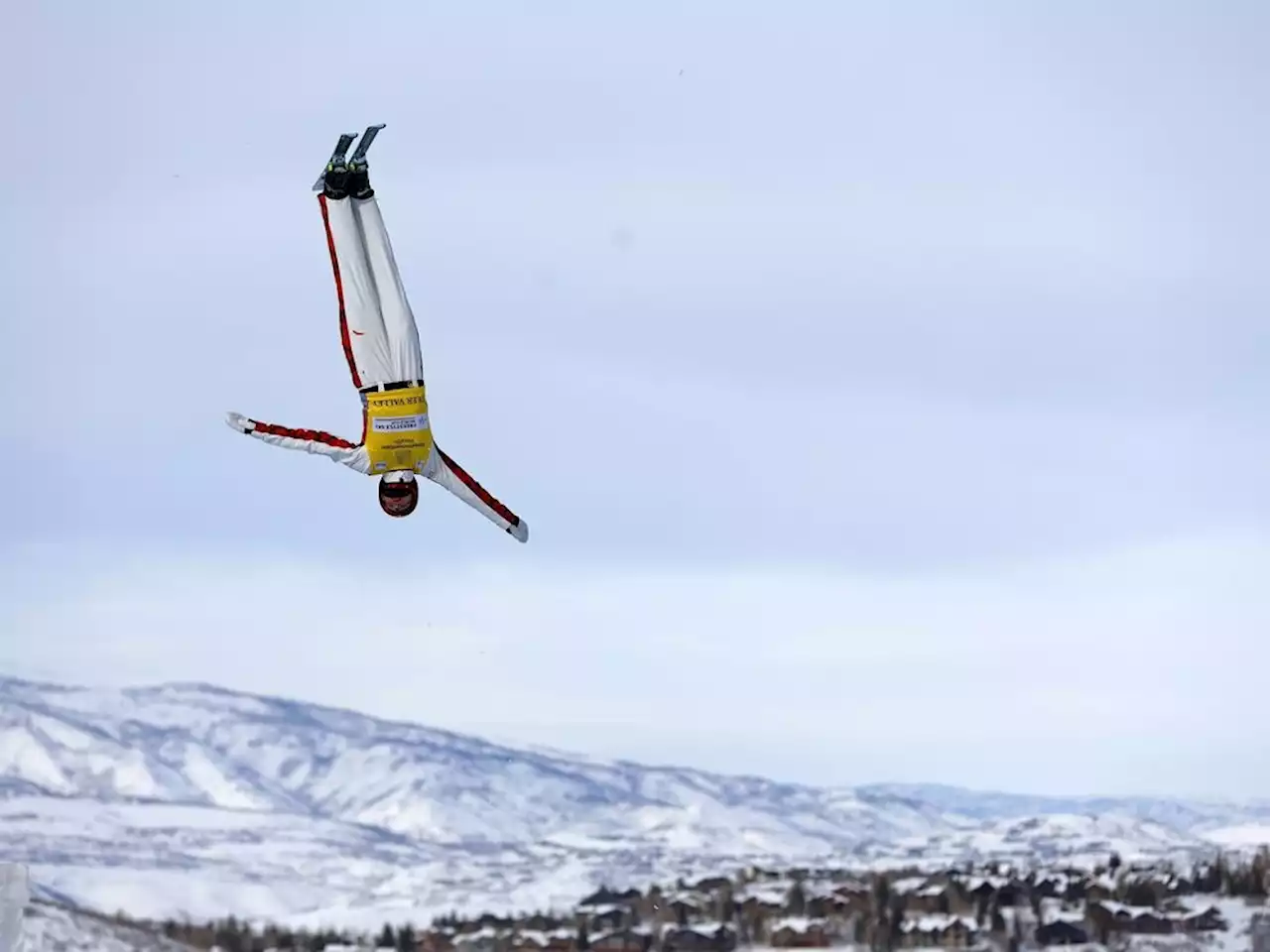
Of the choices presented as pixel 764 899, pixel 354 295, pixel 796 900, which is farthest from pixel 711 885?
pixel 354 295

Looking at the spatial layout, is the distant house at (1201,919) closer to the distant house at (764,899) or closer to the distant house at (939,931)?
the distant house at (939,931)

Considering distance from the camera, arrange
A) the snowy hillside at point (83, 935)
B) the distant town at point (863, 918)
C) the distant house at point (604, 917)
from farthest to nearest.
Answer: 1. the snowy hillside at point (83, 935)
2. the distant house at point (604, 917)
3. the distant town at point (863, 918)

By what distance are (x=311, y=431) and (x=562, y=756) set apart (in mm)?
10899

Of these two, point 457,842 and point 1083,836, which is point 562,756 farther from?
point 1083,836

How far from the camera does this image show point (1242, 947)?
20891 mm

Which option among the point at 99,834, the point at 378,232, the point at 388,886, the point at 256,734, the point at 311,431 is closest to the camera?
the point at 378,232

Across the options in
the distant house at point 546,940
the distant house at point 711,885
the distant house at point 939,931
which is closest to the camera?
the distant house at point 546,940

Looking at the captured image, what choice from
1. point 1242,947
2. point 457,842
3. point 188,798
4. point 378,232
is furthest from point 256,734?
point 378,232

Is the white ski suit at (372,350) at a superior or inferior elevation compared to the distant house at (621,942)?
superior

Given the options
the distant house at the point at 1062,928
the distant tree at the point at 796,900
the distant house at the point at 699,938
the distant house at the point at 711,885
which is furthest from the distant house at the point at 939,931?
the distant house at the point at 711,885

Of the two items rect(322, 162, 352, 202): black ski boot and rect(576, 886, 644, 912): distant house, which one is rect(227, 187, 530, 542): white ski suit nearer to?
rect(322, 162, 352, 202): black ski boot

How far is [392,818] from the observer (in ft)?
79.1

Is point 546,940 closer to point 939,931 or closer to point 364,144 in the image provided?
point 939,931

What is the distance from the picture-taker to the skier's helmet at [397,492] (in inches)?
527
